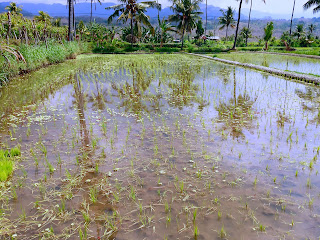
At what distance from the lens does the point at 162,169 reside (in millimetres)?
3436

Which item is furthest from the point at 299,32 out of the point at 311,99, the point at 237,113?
the point at 237,113

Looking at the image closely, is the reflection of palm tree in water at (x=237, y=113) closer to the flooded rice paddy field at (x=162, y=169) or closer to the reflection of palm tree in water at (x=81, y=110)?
the flooded rice paddy field at (x=162, y=169)

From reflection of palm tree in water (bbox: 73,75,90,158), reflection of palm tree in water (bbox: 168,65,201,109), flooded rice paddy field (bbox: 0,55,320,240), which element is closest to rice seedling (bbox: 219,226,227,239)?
flooded rice paddy field (bbox: 0,55,320,240)

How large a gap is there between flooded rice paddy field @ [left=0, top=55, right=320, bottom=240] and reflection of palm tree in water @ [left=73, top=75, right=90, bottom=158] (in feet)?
0.10

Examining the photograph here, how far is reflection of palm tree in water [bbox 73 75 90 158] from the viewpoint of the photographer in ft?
14.1

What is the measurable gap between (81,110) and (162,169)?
138 inches

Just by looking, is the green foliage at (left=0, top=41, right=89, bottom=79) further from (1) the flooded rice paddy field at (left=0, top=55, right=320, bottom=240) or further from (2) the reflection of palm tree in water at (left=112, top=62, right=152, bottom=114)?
(2) the reflection of palm tree in water at (left=112, top=62, right=152, bottom=114)

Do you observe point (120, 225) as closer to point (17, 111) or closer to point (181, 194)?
point (181, 194)

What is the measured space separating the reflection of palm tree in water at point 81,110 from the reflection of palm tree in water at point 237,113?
2572mm

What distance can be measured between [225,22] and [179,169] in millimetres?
39919

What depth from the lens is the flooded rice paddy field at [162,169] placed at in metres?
2.40

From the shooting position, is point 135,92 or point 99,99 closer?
point 99,99

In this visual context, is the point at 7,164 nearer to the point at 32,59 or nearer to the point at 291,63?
the point at 32,59

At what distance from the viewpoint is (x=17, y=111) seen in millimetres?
6066
